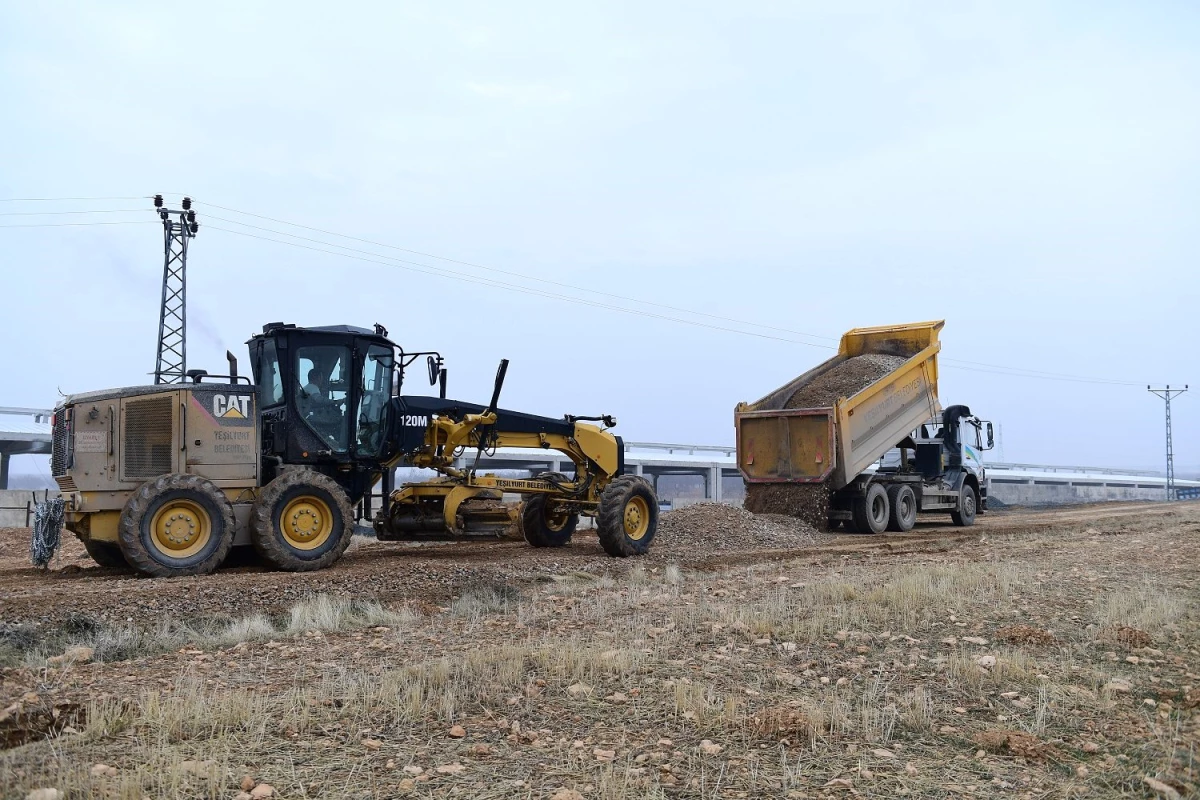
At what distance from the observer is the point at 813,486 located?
19266 mm

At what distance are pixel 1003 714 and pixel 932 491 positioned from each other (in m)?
18.7

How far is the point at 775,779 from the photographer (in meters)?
4.37

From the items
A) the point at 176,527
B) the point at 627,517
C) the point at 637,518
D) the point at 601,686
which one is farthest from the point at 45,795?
the point at 637,518

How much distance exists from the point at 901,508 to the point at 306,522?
14.0 metres

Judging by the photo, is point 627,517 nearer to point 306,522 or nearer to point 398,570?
point 398,570

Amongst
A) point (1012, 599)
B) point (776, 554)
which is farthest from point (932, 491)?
point (1012, 599)

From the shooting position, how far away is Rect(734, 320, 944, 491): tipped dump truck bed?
18.7 meters

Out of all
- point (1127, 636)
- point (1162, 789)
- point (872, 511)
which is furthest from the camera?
point (872, 511)

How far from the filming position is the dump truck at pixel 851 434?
18.8 metres

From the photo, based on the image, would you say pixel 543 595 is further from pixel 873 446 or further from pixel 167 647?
pixel 873 446

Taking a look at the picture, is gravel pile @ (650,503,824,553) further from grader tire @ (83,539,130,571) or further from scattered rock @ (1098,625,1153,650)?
scattered rock @ (1098,625,1153,650)

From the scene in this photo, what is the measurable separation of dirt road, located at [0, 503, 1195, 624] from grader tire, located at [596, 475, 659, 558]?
0.32m

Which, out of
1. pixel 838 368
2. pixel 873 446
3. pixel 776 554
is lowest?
pixel 776 554

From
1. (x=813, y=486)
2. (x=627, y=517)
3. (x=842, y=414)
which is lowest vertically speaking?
(x=627, y=517)
